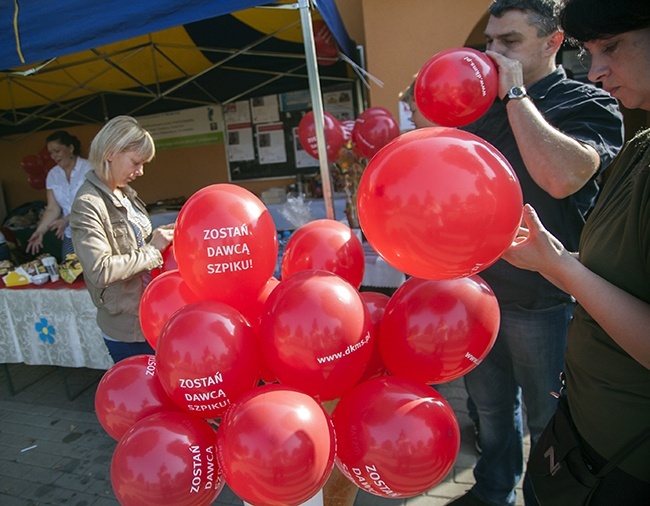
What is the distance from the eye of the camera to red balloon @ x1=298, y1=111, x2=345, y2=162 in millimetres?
3404

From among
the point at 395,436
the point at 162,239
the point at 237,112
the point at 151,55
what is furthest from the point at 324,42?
the point at 395,436

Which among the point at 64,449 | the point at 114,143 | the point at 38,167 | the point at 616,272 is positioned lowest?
the point at 64,449

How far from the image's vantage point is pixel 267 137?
6.30 metres

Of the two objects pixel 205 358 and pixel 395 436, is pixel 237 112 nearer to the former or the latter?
pixel 205 358

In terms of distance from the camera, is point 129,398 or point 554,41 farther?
point 554,41

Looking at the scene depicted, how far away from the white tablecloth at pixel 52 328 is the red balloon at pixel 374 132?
2.22m

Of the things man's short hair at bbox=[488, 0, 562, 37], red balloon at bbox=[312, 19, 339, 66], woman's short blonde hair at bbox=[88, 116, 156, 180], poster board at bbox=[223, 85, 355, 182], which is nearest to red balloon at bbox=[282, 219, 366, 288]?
man's short hair at bbox=[488, 0, 562, 37]

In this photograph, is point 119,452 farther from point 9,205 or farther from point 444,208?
point 9,205

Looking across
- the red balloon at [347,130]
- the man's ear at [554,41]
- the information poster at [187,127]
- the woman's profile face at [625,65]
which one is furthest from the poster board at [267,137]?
the woman's profile face at [625,65]

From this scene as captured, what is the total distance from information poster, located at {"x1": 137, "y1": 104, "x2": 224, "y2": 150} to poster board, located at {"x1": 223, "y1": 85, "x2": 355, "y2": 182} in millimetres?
170

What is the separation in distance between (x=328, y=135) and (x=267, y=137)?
3.13 metres

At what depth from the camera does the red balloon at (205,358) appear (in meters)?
0.93

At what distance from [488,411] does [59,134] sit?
12.3 feet

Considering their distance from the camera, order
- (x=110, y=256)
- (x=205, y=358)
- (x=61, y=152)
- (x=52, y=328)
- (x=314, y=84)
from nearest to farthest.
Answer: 1. (x=205, y=358)
2. (x=110, y=256)
3. (x=314, y=84)
4. (x=52, y=328)
5. (x=61, y=152)
